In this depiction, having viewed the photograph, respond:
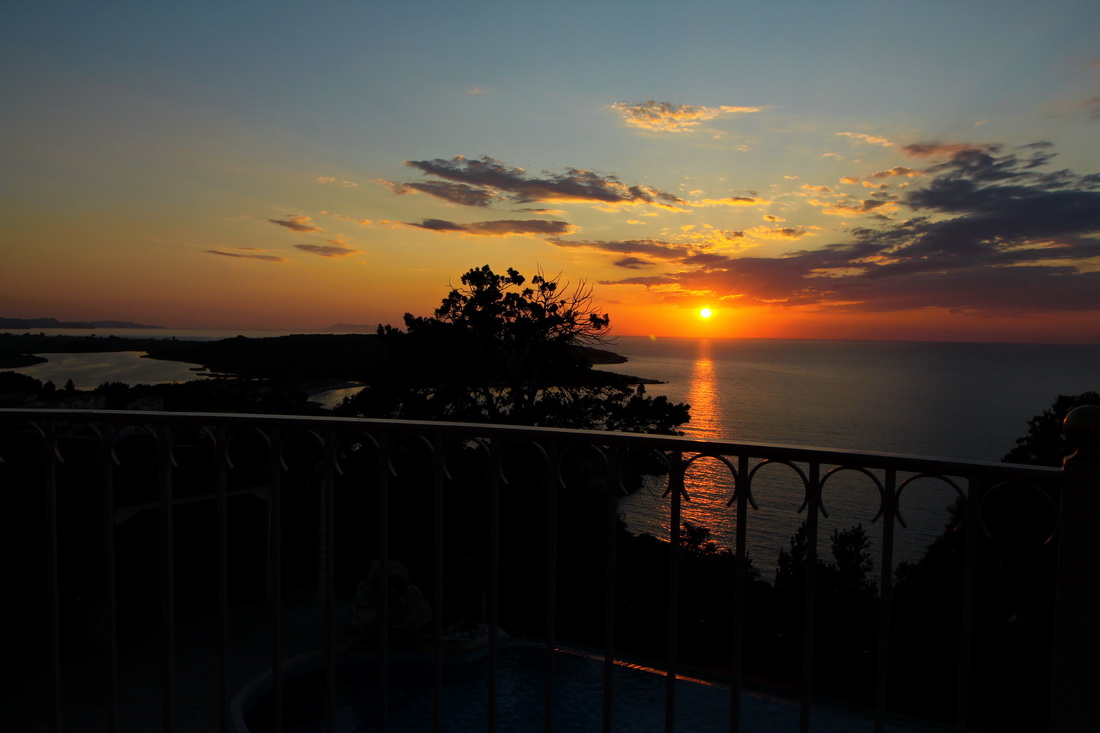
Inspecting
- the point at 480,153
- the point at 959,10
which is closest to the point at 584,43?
the point at 959,10

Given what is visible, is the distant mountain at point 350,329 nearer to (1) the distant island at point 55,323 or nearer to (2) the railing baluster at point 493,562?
(1) the distant island at point 55,323

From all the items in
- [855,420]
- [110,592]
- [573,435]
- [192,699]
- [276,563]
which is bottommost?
[855,420]

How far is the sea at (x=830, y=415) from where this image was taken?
Answer: 18522 millimetres

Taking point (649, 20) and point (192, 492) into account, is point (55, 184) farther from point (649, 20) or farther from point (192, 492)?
point (649, 20)

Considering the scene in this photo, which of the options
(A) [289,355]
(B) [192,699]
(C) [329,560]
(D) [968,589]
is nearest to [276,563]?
(C) [329,560]

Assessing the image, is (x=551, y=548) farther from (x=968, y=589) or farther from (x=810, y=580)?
(x=968, y=589)

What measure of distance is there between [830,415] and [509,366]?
113ft

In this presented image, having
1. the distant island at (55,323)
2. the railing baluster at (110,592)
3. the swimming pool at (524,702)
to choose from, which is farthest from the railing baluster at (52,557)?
the distant island at (55,323)

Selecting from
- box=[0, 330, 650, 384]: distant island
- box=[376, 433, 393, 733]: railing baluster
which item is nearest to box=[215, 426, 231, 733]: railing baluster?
box=[376, 433, 393, 733]: railing baluster

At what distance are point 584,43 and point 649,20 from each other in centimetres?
109

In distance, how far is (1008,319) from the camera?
26.0 meters

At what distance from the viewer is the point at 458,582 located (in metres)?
9.98

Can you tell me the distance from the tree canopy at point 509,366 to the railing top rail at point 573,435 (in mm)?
13629

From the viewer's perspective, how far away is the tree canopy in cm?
1622
